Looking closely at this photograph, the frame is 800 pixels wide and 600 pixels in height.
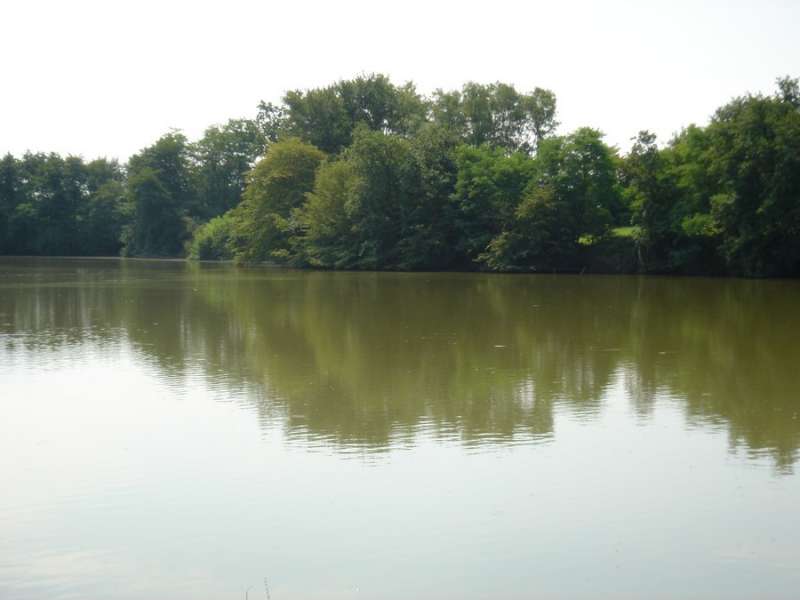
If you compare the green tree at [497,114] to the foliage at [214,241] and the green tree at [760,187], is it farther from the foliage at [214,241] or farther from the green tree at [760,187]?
the green tree at [760,187]

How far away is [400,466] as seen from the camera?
8000mm

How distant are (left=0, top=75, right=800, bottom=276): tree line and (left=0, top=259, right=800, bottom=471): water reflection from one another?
12488mm

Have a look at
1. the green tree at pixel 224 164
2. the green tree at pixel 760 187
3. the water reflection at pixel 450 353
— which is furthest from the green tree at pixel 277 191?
the water reflection at pixel 450 353

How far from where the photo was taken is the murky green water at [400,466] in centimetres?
559

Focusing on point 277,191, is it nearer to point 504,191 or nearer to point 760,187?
point 504,191

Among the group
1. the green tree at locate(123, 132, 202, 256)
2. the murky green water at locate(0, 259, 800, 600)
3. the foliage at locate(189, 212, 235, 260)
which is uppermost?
the green tree at locate(123, 132, 202, 256)

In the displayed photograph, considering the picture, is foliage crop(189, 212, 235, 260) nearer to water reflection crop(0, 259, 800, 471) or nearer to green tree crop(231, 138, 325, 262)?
green tree crop(231, 138, 325, 262)

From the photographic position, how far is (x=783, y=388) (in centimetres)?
1184

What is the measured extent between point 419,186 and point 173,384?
45.3 meters

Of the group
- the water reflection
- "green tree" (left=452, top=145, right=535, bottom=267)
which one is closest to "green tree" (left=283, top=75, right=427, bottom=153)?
"green tree" (left=452, top=145, right=535, bottom=267)

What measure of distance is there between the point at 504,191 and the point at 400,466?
47.3m

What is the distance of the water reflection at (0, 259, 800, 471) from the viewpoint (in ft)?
33.0

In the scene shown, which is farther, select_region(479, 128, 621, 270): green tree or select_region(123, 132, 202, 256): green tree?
select_region(123, 132, 202, 256): green tree

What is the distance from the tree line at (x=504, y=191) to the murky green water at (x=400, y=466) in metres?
27.1
